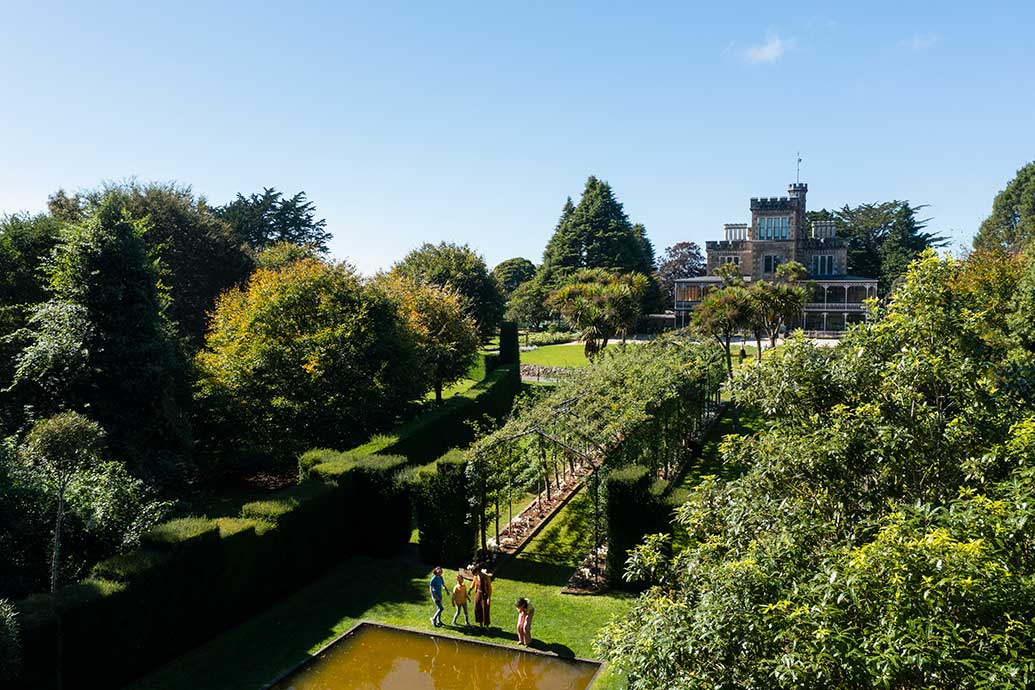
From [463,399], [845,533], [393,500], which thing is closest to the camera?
[845,533]

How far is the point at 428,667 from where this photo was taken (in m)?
12.3

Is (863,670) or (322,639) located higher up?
(863,670)

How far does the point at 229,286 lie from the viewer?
1544 inches

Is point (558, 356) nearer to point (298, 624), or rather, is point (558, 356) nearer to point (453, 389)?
point (453, 389)

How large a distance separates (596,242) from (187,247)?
4375 cm

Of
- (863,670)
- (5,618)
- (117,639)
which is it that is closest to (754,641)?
(863,670)

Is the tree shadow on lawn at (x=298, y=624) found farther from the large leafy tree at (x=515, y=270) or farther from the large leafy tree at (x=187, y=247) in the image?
the large leafy tree at (x=515, y=270)

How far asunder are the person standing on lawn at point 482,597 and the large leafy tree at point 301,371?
35.1ft

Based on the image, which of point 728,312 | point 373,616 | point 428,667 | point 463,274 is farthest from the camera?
point 463,274

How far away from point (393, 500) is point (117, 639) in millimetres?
6813

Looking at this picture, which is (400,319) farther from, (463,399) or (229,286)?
(229,286)

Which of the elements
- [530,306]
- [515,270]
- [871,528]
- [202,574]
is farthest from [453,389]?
[515,270]

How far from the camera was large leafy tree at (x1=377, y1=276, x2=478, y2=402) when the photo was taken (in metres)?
30.2

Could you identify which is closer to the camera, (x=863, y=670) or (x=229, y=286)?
(x=863, y=670)
